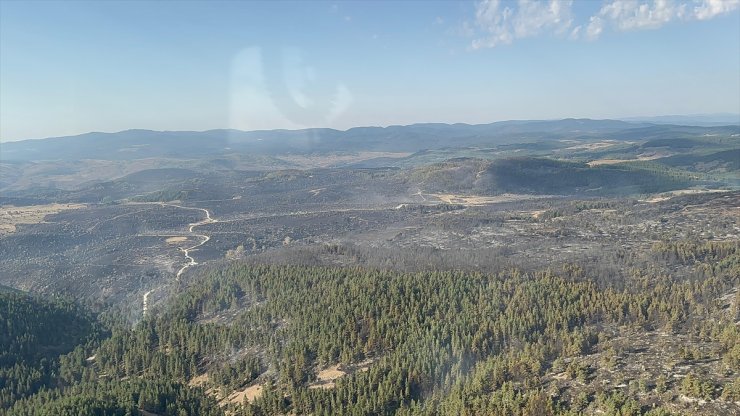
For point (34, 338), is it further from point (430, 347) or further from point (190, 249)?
point (190, 249)

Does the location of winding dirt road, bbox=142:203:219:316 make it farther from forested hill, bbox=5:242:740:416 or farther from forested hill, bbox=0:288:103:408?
forested hill, bbox=5:242:740:416

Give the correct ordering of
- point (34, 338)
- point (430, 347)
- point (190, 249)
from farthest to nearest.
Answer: point (190, 249) < point (34, 338) < point (430, 347)

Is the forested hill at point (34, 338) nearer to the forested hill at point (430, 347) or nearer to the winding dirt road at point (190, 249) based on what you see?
the forested hill at point (430, 347)

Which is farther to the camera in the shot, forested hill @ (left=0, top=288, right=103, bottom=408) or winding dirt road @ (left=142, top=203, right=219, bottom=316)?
winding dirt road @ (left=142, top=203, right=219, bottom=316)

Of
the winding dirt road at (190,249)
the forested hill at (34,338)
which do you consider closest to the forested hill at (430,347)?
the forested hill at (34,338)

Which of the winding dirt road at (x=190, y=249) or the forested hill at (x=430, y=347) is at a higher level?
the forested hill at (x=430, y=347)

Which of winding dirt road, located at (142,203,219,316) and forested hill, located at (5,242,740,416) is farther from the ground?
forested hill, located at (5,242,740,416)

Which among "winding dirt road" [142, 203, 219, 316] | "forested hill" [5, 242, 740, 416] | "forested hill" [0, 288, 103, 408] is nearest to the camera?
"forested hill" [5, 242, 740, 416]

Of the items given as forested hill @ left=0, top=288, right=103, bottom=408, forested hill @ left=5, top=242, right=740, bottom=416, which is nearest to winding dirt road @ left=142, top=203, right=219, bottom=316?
forested hill @ left=0, top=288, right=103, bottom=408

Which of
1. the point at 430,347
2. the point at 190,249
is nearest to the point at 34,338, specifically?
the point at 430,347

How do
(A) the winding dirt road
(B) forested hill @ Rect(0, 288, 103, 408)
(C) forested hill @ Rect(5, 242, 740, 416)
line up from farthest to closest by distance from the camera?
(A) the winding dirt road, (B) forested hill @ Rect(0, 288, 103, 408), (C) forested hill @ Rect(5, 242, 740, 416)

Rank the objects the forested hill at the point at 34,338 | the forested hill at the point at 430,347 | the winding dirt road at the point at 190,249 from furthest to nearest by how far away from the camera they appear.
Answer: the winding dirt road at the point at 190,249
the forested hill at the point at 34,338
the forested hill at the point at 430,347
